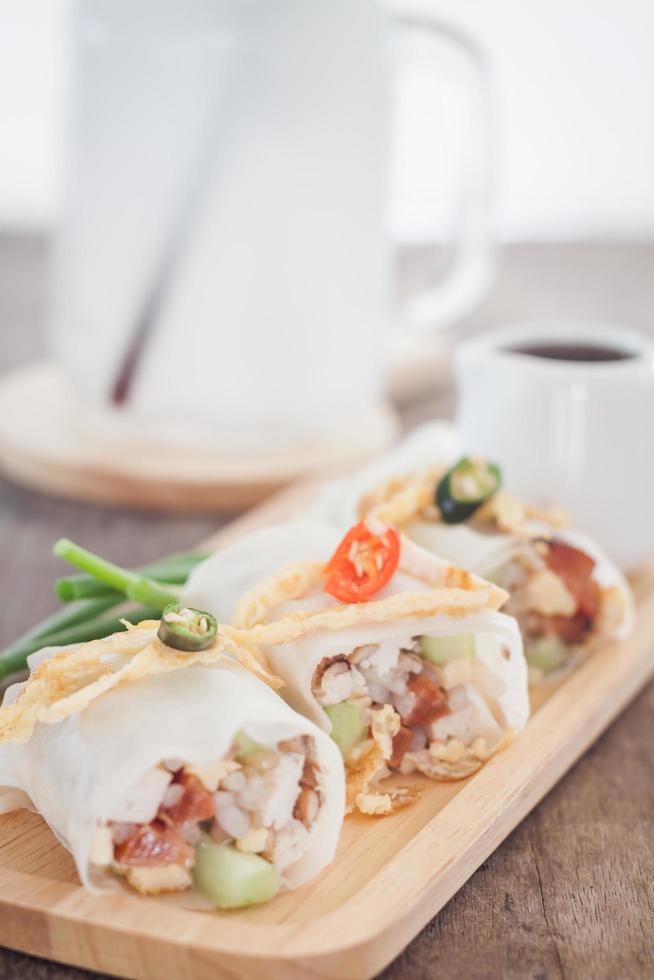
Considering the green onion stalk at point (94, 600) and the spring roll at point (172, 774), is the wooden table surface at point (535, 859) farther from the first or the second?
the green onion stalk at point (94, 600)

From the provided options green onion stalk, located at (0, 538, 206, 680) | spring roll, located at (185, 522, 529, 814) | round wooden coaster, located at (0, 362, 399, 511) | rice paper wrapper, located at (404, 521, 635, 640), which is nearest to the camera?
spring roll, located at (185, 522, 529, 814)

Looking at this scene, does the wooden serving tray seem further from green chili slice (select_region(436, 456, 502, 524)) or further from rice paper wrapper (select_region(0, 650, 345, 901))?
green chili slice (select_region(436, 456, 502, 524))

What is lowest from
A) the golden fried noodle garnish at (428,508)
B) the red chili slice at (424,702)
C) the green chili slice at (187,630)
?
the red chili slice at (424,702)

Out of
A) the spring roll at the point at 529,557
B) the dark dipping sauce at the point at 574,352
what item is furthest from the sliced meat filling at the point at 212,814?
the dark dipping sauce at the point at 574,352

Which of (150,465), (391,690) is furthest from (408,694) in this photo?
(150,465)

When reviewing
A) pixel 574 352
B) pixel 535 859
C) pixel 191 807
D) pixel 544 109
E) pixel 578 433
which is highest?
pixel 544 109

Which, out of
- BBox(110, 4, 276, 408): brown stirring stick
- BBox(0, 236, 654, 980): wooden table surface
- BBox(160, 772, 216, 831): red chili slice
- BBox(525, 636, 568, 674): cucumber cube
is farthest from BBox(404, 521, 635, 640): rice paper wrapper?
BBox(110, 4, 276, 408): brown stirring stick

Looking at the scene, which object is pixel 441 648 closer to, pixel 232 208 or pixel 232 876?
pixel 232 876
